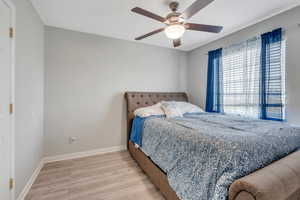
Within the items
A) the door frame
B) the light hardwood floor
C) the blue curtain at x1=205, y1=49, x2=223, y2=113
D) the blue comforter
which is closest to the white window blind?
the blue curtain at x1=205, y1=49, x2=223, y2=113

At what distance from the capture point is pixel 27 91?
1725mm

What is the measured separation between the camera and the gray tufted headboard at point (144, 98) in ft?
9.81

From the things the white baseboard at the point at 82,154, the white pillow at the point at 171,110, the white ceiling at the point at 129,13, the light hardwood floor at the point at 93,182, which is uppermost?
the white ceiling at the point at 129,13

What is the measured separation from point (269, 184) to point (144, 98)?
8.62 feet

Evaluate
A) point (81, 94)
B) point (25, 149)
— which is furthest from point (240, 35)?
point (25, 149)

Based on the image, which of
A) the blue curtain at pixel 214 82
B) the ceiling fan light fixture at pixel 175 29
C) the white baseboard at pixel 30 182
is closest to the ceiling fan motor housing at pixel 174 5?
the ceiling fan light fixture at pixel 175 29

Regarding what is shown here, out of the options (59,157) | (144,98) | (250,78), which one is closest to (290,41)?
(250,78)

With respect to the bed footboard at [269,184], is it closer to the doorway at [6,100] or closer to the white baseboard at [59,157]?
the doorway at [6,100]

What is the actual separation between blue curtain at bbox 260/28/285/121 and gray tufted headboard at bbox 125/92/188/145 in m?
1.79

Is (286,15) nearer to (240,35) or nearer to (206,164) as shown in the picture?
(240,35)

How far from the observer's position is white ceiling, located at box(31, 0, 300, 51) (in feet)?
6.15

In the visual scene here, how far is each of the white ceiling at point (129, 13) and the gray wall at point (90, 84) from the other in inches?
13.4

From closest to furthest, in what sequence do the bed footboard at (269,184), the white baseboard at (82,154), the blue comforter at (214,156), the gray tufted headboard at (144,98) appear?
1. the bed footboard at (269,184)
2. the blue comforter at (214,156)
3. the white baseboard at (82,154)
4. the gray tufted headboard at (144,98)

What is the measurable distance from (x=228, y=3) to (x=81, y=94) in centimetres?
296
